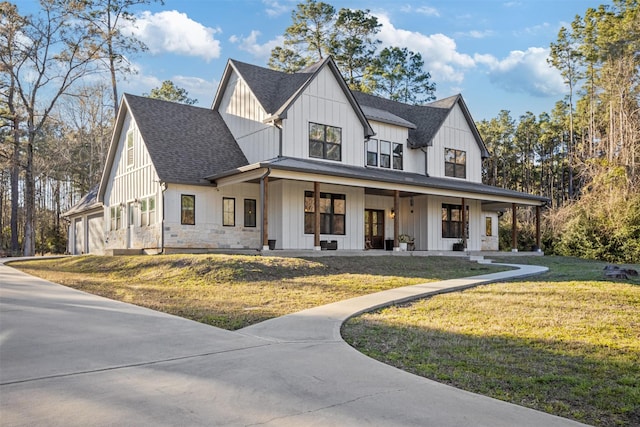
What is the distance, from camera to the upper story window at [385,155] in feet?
77.0

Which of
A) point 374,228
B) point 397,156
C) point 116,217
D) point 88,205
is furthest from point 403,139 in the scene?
point 88,205

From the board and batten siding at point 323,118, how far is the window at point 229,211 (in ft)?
9.44

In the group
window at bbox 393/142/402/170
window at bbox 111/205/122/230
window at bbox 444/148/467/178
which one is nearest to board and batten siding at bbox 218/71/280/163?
window at bbox 111/205/122/230

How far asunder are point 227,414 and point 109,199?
77.1 feet

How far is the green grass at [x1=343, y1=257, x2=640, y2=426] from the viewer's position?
4402mm

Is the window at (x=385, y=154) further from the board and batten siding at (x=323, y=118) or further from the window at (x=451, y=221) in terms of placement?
the window at (x=451, y=221)

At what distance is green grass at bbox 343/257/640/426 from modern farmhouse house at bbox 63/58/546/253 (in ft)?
32.1

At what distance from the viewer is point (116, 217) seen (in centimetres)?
2412

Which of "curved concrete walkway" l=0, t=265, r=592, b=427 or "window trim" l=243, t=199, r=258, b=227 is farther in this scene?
"window trim" l=243, t=199, r=258, b=227

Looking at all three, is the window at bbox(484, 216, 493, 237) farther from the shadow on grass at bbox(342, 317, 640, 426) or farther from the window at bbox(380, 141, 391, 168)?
the shadow on grass at bbox(342, 317, 640, 426)

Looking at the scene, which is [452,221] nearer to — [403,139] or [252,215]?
[403,139]

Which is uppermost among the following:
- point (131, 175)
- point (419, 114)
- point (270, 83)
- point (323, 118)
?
point (270, 83)

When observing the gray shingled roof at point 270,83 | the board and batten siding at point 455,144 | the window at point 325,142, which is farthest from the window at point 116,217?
the board and batten siding at point 455,144

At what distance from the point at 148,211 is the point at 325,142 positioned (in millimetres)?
7715
